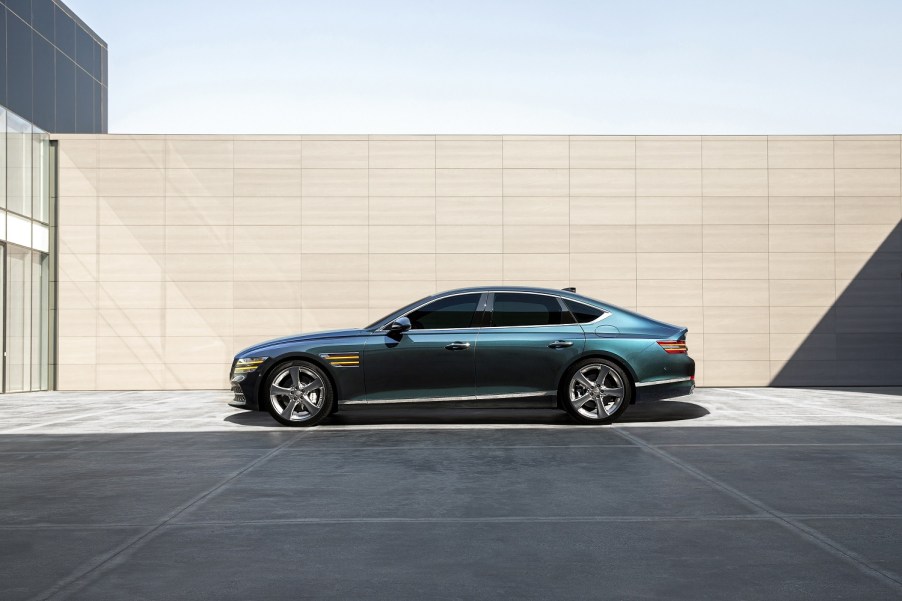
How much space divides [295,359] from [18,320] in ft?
34.0

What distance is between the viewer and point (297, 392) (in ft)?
35.3

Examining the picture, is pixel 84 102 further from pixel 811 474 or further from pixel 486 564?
pixel 486 564

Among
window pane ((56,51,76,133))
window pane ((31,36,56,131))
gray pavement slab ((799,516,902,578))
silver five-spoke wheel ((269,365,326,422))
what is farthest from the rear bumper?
window pane ((56,51,76,133))

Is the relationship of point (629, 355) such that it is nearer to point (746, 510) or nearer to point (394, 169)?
point (746, 510)

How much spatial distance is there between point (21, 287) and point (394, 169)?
7714mm

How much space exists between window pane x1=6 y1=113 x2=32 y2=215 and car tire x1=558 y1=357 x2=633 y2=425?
1268cm

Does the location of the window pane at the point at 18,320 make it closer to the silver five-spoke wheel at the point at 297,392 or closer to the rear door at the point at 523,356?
the silver five-spoke wheel at the point at 297,392

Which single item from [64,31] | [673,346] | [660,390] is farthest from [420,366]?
[64,31]

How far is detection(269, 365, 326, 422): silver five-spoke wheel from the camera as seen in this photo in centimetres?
1073

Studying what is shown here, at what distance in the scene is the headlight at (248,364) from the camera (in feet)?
35.4

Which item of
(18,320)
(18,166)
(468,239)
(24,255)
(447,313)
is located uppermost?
(18,166)

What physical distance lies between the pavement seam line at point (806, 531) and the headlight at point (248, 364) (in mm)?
4887

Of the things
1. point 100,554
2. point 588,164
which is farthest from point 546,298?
point 588,164

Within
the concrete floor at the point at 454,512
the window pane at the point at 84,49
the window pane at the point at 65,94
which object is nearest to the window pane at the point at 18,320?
the window pane at the point at 65,94
